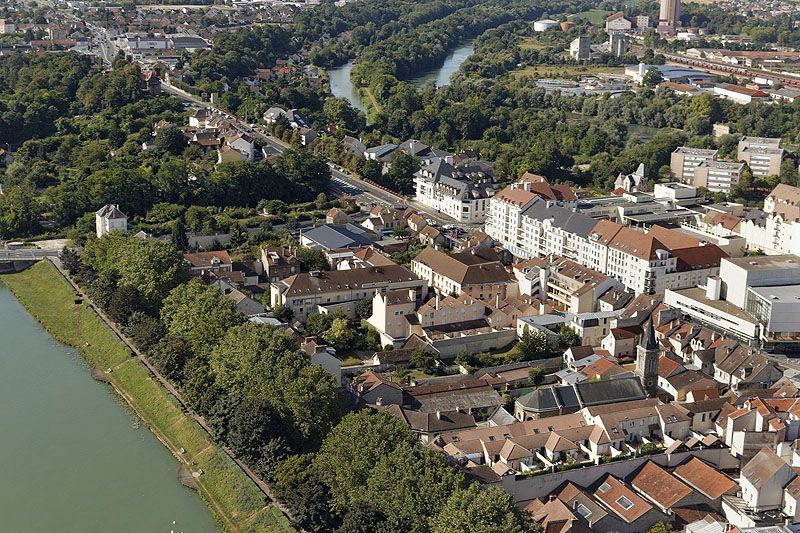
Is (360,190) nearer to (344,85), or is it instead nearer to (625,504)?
(625,504)

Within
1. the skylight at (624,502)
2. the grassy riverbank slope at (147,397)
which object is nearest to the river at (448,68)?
the grassy riverbank slope at (147,397)

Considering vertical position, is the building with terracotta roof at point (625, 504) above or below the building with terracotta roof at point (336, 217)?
above

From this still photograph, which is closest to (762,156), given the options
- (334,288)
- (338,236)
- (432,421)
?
(338,236)

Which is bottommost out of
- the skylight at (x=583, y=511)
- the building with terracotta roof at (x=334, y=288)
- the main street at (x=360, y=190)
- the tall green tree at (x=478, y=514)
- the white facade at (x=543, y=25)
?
the white facade at (x=543, y=25)

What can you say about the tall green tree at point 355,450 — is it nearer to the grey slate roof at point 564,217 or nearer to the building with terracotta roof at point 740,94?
the grey slate roof at point 564,217

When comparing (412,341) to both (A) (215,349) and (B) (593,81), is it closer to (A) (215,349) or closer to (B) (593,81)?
(A) (215,349)

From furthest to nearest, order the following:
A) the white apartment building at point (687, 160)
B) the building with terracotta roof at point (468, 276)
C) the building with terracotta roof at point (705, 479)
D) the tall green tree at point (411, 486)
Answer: the white apartment building at point (687, 160) < the building with terracotta roof at point (468, 276) < the building with terracotta roof at point (705, 479) < the tall green tree at point (411, 486)

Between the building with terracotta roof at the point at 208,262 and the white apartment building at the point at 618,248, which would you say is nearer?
the white apartment building at the point at 618,248

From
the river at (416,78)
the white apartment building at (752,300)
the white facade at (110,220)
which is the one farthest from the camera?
the river at (416,78)
